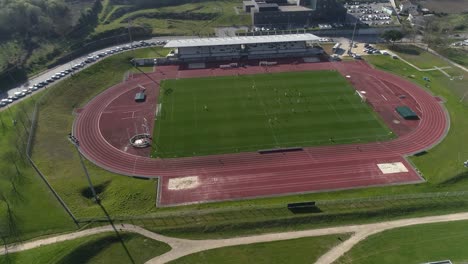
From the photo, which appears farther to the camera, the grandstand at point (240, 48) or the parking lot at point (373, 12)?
the parking lot at point (373, 12)

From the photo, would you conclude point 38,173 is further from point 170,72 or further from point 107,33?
point 107,33

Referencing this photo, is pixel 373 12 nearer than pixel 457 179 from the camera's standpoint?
No

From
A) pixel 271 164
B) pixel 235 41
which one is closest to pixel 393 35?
pixel 235 41

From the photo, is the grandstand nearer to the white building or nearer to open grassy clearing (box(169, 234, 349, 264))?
the white building

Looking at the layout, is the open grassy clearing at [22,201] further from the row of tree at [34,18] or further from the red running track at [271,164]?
the row of tree at [34,18]

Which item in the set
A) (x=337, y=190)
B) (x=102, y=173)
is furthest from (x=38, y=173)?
(x=337, y=190)

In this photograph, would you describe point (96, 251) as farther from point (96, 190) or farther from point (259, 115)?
point (259, 115)

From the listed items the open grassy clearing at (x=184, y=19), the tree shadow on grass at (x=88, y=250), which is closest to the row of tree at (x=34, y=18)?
the open grassy clearing at (x=184, y=19)
